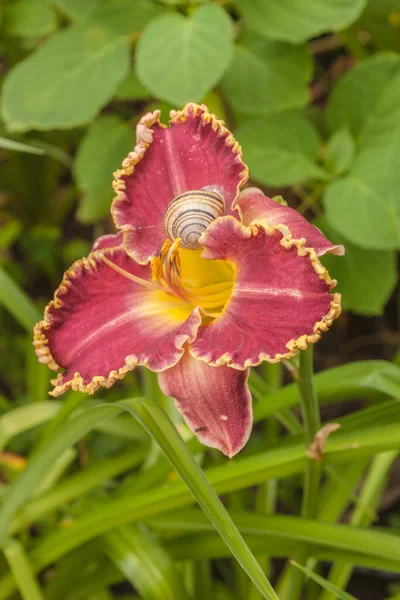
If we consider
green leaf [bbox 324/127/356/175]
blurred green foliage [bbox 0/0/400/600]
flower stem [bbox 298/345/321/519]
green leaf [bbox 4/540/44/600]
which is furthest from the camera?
green leaf [bbox 324/127/356/175]

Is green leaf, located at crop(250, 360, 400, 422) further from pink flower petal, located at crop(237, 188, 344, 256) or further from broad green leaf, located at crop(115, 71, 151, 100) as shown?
broad green leaf, located at crop(115, 71, 151, 100)

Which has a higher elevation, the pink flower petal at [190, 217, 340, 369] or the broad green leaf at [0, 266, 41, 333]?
the pink flower petal at [190, 217, 340, 369]

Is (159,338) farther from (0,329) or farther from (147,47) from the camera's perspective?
(0,329)

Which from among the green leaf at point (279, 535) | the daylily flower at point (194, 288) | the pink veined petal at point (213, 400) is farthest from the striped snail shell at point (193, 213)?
the green leaf at point (279, 535)

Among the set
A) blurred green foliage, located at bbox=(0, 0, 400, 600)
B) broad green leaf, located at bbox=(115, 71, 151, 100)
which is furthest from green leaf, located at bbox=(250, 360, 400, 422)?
broad green leaf, located at bbox=(115, 71, 151, 100)

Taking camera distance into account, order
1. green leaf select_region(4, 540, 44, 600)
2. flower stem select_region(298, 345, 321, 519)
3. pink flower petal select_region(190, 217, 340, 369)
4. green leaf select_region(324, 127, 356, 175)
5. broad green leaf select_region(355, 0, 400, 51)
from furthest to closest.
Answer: broad green leaf select_region(355, 0, 400, 51), green leaf select_region(324, 127, 356, 175), green leaf select_region(4, 540, 44, 600), flower stem select_region(298, 345, 321, 519), pink flower petal select_region(190, 217, 340, 369)

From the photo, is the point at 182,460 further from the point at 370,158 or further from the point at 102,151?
the point at 102,151

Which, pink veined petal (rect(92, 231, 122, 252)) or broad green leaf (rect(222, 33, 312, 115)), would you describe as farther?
broad green leaf (rect(222, 33, 312, 115))

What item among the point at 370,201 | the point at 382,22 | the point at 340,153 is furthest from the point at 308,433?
the point at 382,22
